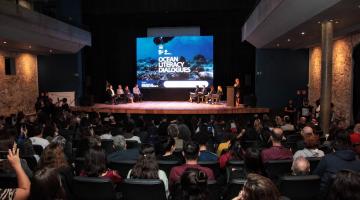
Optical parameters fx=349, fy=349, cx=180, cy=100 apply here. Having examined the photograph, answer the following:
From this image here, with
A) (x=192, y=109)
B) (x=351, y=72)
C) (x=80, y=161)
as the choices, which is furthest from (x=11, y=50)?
(x=351, y=72)

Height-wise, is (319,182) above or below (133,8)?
below

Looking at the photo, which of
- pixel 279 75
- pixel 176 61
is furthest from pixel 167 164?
pixel 176 61

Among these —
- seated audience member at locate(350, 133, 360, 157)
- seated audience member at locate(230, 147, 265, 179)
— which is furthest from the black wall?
seated audience member at locate(230, 147, 265, 179)

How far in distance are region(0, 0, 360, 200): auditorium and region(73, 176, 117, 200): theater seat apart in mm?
13

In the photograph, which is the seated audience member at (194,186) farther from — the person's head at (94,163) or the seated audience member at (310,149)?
the seated audience member at (310,149)

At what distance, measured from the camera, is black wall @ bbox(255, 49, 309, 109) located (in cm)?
1595

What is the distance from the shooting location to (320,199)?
3525mm

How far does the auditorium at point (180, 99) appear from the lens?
135 inches

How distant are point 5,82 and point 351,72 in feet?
44.3

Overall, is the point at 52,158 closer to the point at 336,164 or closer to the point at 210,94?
the point at 336,164

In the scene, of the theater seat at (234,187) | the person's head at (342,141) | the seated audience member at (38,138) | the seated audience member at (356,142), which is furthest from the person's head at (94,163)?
the seated audience member at (356,142)

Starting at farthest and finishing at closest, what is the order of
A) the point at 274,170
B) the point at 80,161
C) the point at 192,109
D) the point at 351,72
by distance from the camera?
the point at 192,109 → the point at 351,72 → the point at 80,161 → the point at 274,170

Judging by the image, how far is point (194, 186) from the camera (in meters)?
Result: 2.35

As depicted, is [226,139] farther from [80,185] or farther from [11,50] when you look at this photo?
[11,50]
